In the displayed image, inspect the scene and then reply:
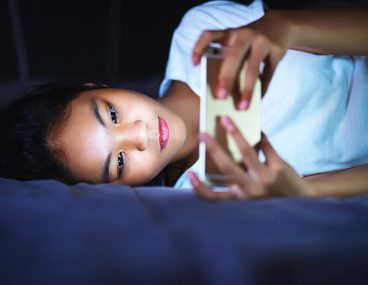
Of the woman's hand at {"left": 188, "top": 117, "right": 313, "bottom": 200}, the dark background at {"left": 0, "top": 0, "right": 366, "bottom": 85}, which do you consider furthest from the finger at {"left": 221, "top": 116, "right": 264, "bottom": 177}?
the dark background at {"left": 0, "top": 0, "right": 366, "bottom": 85}

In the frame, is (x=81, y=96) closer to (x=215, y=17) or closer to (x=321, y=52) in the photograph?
(x=215, y=17)

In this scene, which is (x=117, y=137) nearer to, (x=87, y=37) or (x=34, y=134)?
(x=34, y=134)

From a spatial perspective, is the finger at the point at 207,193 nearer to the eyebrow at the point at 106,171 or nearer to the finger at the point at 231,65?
the finger at the point at 231,65

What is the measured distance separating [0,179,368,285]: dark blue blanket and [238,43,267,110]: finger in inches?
5.4

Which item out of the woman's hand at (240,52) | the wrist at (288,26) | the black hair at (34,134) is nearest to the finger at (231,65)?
the woman's hand at (240,52)

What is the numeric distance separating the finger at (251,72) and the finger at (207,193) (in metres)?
0.12

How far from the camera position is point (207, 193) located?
20.8 inches

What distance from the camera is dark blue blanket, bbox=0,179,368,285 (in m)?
0.37

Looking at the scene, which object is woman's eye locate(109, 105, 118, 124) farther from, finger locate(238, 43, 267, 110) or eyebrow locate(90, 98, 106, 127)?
finger locate(238, 43, 267, 110)

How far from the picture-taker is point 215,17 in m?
1.02

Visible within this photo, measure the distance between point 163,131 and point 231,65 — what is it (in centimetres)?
40

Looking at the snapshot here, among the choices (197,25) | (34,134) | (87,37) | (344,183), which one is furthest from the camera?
(87,37)

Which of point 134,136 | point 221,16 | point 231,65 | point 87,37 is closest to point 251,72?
point 231,65

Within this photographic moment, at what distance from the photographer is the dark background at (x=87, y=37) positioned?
4.67ft
